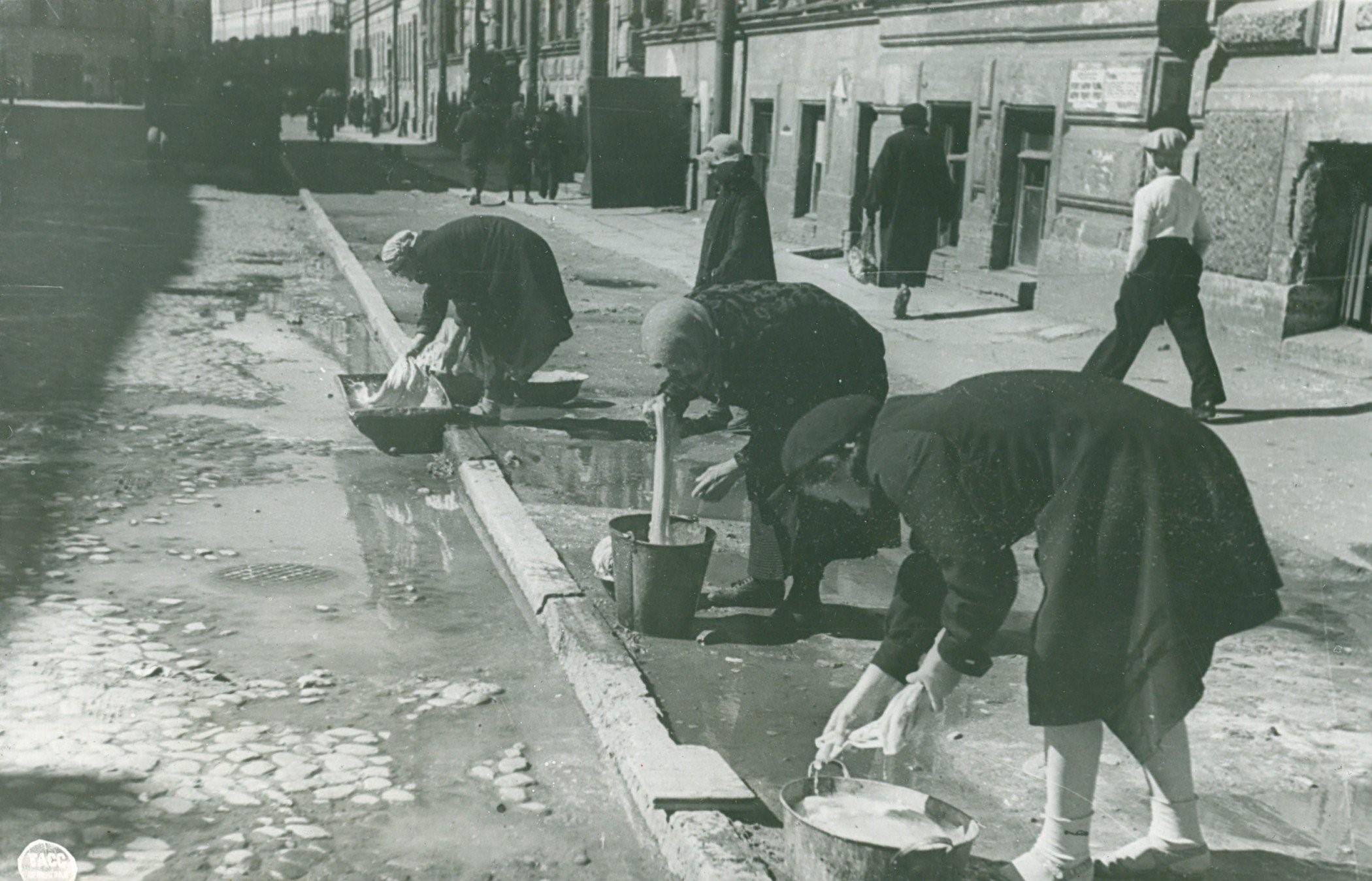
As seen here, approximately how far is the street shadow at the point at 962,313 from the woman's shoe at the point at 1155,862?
9.87 metres

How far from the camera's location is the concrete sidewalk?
735cm

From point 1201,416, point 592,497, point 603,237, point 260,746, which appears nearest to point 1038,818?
point 260,746

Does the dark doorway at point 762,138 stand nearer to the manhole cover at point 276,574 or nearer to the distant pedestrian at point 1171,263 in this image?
the distant pedestrian at point 1171,263

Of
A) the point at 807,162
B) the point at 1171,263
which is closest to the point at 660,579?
the point at 1171,263

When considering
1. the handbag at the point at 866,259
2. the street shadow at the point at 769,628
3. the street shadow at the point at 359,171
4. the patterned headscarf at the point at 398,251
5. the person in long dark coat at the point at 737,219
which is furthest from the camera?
the street shadow at the point at 359,171

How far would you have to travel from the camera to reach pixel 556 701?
5.03 m

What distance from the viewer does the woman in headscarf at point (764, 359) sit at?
5.04 m

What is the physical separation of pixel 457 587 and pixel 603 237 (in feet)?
49.7

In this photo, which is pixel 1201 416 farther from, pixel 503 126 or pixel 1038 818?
pixel 503 126

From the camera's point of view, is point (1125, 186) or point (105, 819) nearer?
point (105, 819)

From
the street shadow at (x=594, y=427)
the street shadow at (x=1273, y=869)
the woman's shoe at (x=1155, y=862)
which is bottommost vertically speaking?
the street shadow at (x=1273, y=869)

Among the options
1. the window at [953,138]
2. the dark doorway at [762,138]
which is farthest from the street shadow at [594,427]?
the dark doorway at [762,138]

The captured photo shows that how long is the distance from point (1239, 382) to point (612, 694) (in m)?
6.73

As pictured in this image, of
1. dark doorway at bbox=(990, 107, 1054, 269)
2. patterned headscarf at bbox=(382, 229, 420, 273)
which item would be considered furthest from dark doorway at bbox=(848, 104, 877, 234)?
patterned headscarf at bbox=(382, 229, 420, 273)
